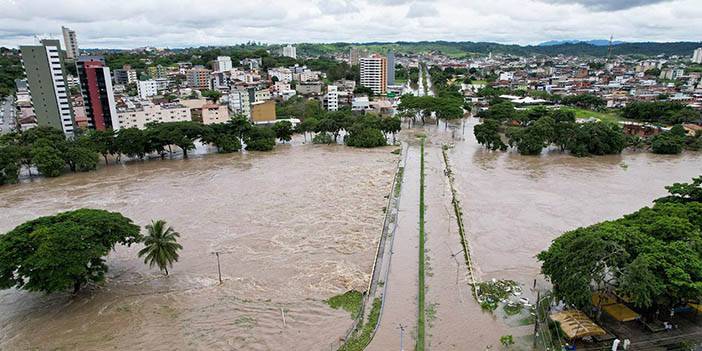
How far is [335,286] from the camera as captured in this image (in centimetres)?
1500

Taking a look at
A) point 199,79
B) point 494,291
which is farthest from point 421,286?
point 199,79

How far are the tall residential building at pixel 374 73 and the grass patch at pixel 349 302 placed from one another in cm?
6674

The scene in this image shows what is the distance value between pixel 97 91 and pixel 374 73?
159 feet

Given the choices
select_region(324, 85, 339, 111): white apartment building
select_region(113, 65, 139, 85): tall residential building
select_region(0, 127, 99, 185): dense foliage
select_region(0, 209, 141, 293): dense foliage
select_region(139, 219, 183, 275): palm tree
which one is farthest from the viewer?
select_region(113, 65, 139, 85): tall residential building

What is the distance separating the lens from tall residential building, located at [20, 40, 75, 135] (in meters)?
38.1

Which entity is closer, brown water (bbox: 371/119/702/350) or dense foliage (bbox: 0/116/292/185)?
brown water (bbox: 371/119/702/350)

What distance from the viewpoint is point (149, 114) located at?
45656mm

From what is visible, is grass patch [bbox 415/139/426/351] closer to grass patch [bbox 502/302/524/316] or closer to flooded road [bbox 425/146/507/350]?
flooded road [bbox 425/146/507/350]

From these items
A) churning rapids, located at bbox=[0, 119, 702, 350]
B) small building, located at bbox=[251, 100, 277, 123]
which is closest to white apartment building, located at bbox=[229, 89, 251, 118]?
small building, located at bbox=[251, 100, 277, 123]

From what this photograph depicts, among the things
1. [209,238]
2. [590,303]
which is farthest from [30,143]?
[590,303]

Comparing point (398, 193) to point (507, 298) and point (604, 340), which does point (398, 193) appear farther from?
point (604, 340)

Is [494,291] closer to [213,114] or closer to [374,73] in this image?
[213,114]

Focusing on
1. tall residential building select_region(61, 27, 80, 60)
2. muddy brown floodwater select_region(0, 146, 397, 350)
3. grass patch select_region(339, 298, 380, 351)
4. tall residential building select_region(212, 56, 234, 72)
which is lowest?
muddy brown floodwater select_region(0, 146, 397, 350)

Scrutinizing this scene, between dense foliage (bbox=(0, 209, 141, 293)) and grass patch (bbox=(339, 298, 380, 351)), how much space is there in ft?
28.0
